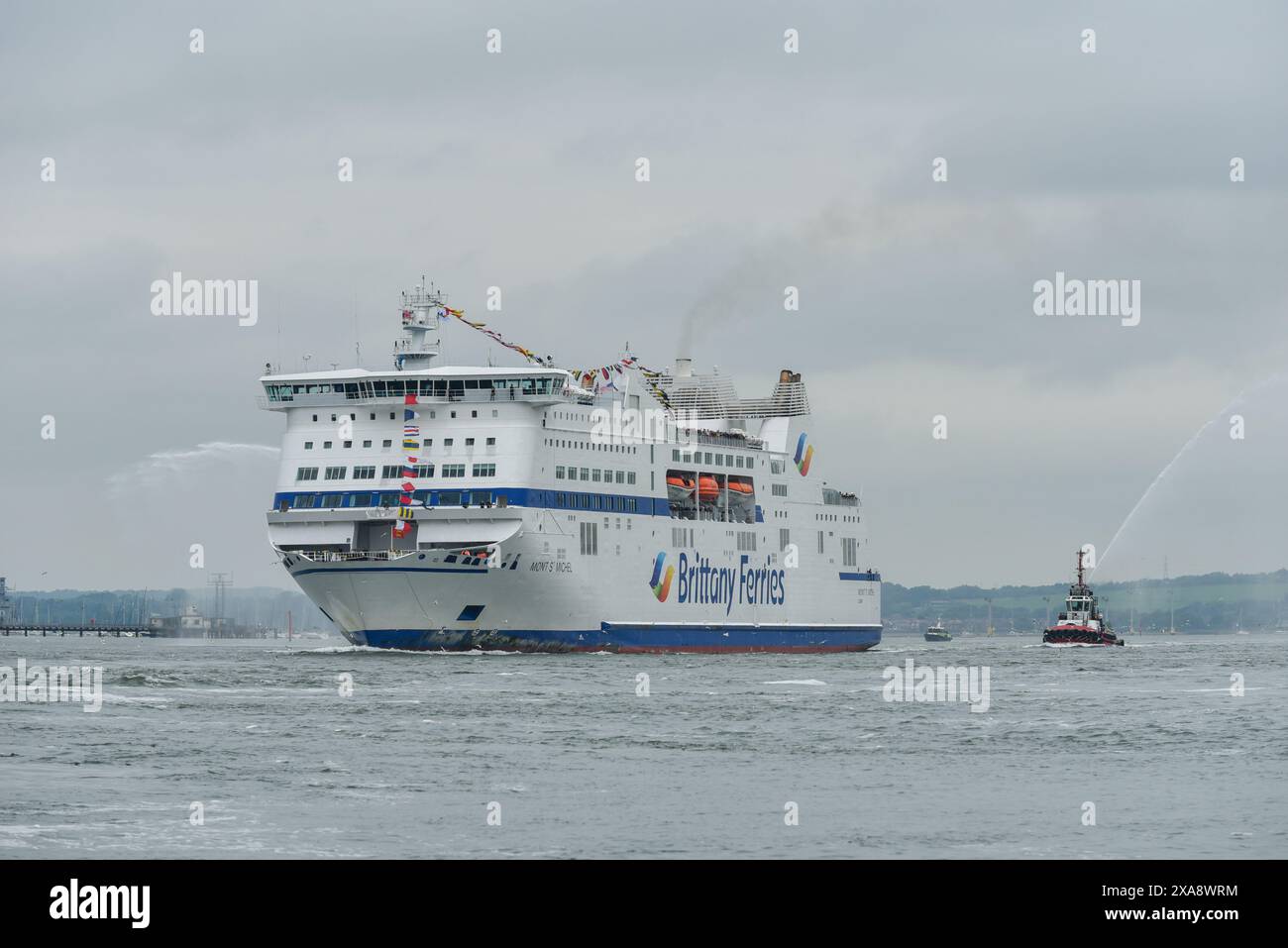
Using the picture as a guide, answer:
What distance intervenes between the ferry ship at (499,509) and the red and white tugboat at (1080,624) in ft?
129

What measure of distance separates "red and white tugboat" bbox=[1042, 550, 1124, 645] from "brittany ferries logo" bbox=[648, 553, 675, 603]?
147 feet

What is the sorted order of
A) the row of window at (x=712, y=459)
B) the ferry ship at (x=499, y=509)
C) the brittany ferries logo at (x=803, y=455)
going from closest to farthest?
the ferry ship at (x=499, y=509)
the row of window at (x=712, y=459)
the brittany ferries logo at (x=803, y=455)

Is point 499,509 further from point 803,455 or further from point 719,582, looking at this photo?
point 803,455

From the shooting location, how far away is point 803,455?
101938 mm

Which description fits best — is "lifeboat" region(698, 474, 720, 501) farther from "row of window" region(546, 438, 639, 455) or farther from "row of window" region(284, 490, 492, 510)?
"row of window" region(284, 490, 492, 510)

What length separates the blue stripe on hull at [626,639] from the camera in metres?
77.6

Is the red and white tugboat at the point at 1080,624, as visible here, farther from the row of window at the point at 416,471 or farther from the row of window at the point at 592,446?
the row of window at the point at 416,471

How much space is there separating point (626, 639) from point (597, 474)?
292 inches

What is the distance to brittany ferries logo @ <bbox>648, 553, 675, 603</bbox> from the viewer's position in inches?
3429

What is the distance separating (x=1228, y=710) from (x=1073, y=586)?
7500 centimetres

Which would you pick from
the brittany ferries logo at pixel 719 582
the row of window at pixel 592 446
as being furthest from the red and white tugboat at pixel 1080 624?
the row of window at pixel 592 446

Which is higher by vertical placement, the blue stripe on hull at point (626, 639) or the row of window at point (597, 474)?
the row of window at point (597, 474)

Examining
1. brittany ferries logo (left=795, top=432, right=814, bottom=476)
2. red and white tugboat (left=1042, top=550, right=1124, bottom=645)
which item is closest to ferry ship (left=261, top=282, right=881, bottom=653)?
brittany ferries logo (left=795, top=432, right=814, bottom=476)

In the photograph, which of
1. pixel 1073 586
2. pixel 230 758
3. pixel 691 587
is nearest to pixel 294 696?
pixel 230 758
